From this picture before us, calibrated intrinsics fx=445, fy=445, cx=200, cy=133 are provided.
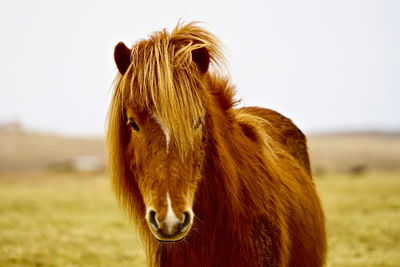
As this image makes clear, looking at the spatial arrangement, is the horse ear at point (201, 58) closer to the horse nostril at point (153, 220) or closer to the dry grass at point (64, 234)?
the horse nostril at point (153, 220)

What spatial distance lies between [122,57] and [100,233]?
769cm

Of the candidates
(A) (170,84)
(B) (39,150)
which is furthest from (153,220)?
(B) (39,150)

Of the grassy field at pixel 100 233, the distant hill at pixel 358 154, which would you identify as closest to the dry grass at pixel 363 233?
the grassy field at pixel 100 233

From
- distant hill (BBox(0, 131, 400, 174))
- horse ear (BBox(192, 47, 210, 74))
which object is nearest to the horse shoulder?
horse ear (BBox(192, 47, 210, 74))

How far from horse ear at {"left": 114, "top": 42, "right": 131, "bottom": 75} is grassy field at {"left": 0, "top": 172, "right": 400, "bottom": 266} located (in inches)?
51.4

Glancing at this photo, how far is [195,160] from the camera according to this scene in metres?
2.63

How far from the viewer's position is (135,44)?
3.01 meters

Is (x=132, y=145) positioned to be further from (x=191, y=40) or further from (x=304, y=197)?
(x=304, y=197)

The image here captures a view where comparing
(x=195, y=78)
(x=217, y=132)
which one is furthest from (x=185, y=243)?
(x=195, y=78)

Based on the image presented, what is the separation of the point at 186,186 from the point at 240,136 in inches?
32.7

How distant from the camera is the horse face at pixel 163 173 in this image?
2.34 m

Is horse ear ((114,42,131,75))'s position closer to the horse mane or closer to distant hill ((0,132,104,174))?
the horse mane

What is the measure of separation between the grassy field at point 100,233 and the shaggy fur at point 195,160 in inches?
37.1

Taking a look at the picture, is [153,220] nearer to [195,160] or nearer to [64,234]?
[195,160]
